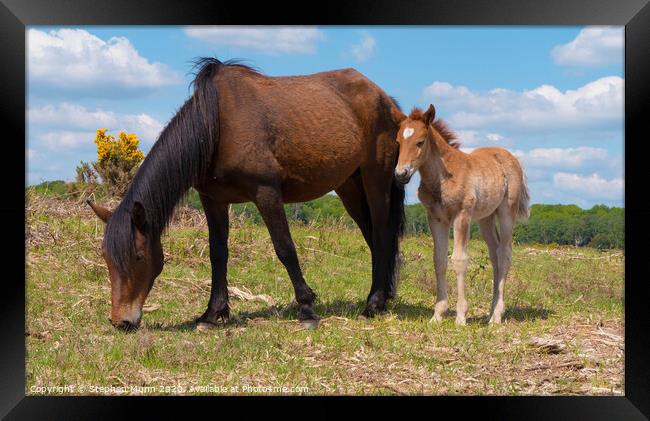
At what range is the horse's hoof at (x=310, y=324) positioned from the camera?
692cm

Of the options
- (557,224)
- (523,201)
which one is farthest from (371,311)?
(557,224)

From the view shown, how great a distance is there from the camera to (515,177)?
7.47 metres

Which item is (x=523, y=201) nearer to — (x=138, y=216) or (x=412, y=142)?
(x=412, y=142)

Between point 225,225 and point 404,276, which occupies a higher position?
point 225,225

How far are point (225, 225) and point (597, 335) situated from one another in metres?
4.04

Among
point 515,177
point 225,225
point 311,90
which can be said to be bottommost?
point 225,225

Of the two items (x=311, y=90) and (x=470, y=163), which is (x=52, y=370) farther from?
(x=470, y=163)

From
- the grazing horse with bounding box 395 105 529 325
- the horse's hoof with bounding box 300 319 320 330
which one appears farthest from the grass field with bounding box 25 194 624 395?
the grazing horse with bounding box 395 105 529 325

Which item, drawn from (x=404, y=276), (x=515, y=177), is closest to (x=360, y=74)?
(x=515, y=177)

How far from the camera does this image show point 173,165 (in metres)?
6.54

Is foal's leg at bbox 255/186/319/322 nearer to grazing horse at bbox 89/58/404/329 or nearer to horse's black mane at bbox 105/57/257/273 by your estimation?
grazing horse at bbox 89/58/404/329

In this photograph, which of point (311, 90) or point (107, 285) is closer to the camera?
point (311, 90)

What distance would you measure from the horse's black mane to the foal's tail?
2692 mm

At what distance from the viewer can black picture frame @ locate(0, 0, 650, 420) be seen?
16.6ft
